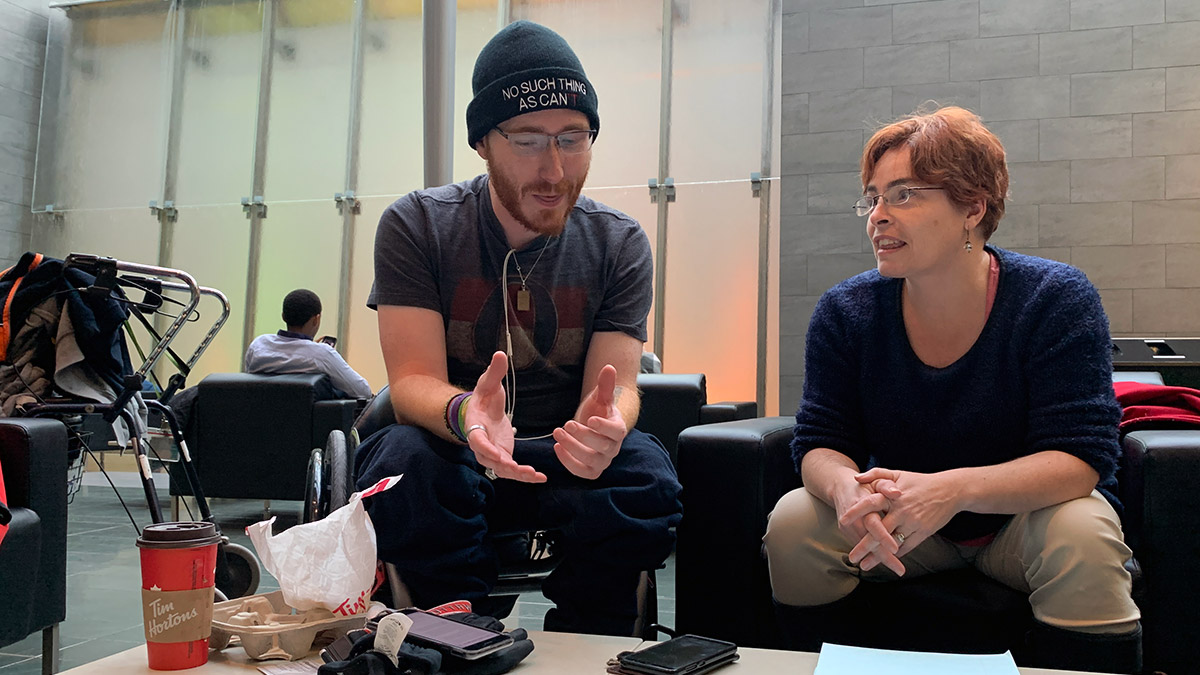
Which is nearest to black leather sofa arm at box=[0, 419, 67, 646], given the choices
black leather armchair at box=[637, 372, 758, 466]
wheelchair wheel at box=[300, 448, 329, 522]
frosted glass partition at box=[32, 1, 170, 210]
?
wheelchair wheel at box=[300, 448, 329, 522]

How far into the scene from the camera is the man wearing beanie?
1.52 meters

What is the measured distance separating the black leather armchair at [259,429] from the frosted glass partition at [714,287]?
11.1ft

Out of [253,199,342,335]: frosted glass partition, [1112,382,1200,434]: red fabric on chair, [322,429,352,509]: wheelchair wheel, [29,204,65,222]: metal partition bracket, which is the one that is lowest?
[322,429,352,509]: wheelchair wheel

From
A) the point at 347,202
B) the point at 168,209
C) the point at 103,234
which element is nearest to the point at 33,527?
the point at 347,202

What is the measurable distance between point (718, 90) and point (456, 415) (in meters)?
6.31

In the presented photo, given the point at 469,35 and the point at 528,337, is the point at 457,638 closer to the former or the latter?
the point at 528,337

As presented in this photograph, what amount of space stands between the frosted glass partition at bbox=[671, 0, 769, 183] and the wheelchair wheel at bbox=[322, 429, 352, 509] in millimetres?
6008

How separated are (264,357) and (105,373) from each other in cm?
151

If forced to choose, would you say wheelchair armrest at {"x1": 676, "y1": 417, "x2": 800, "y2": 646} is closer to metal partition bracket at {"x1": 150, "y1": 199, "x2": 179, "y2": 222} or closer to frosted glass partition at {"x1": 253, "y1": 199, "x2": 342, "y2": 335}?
frosted glass partition at {"x1": 253, "y1": 199, "x2": 342, "y2": 335}

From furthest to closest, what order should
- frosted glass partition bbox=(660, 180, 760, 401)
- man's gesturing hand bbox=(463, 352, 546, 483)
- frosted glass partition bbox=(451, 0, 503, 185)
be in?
frosted glass partition bbox=(451, 0, 503, 185)
frosted glass partition bbox=(660, 180, 760, 401)
man's gesturing hand bbox=(463, 352, 546, 483)

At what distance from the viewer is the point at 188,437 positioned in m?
4.51

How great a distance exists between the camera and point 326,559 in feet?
3.94

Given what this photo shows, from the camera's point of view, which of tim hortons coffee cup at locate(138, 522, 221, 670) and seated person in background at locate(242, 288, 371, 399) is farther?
seated person in background at locate(242, 288, 371, 399)

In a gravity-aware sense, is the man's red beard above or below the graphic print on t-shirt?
above
